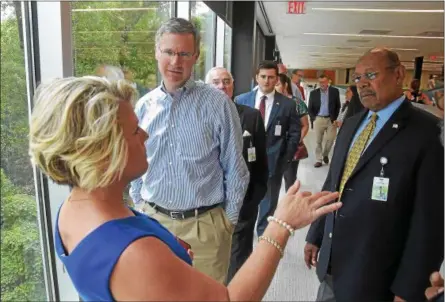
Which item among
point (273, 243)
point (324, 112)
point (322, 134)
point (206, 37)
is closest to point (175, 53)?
point (273, 243)

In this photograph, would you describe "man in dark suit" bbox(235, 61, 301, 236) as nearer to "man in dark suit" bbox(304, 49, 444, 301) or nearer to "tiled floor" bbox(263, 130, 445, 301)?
"tiled floor" bbox(263, 130, 445, 301)

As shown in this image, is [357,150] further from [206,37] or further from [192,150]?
[206,37]

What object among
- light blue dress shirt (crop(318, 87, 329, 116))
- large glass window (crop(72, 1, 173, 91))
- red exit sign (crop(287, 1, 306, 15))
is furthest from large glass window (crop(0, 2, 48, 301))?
light blue dress shirt (crop(318, 87, 329, 116))

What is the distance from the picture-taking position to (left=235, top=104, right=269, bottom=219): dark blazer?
292cm

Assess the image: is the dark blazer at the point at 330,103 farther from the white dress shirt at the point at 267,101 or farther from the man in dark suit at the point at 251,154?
the man in dark suit at the point at 251,154

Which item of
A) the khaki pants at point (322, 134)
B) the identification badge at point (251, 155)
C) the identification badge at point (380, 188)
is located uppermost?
the identification badge at point (380, 188)

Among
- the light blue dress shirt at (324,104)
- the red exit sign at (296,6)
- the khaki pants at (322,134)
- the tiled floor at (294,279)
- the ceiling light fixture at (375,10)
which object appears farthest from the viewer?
the light blue dress shirt at (324,104)

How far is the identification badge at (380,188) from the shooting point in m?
1.70

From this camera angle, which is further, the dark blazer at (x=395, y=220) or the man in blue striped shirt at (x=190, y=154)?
the man in blue striped shirt at (x=190, y=154)

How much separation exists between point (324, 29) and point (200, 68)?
256 inches

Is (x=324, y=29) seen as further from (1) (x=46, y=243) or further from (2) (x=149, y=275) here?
(2) (x=149, y=275)

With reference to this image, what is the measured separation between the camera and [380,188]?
1.72m

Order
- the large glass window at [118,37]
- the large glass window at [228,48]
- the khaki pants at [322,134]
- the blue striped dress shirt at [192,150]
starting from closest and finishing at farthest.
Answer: the blue striped dress shirt at [192,150], the large glass window at [118,37], the large glass window at [228,48], the khaki pants at [322,134]

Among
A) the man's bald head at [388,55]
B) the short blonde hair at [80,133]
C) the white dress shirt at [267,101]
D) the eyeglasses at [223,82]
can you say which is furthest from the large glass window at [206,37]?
the short blonde hair at [80,133]
